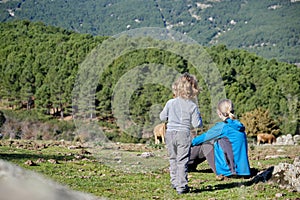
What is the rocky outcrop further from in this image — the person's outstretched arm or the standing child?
the standing child

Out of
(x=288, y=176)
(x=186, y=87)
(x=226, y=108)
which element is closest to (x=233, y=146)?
(x=226, y=108)

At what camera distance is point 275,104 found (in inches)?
2820

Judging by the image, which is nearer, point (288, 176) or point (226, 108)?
point (288, 176)

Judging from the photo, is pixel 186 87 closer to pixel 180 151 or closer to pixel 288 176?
pixel 180 151

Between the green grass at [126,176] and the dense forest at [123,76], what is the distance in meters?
31.9

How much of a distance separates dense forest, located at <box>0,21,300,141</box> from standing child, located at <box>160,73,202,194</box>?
119ft

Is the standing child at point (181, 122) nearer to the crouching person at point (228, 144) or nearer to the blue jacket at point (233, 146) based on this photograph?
the crouching person at point (228, 144)

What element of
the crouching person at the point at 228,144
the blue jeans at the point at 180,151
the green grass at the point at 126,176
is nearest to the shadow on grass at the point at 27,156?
the green grass at the point at 126,176

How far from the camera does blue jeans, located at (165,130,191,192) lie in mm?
8547

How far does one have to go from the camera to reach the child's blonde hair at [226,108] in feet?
31.2

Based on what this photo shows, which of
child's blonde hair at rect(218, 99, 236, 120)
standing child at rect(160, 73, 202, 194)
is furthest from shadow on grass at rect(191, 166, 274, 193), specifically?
child's blonde hair at rect(218, 99, 236, 120)

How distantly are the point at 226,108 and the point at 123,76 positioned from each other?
194 ft

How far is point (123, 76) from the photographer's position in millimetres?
68250

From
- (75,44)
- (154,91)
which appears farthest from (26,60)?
(154,91)
